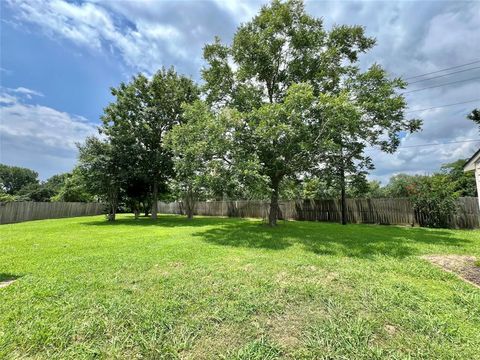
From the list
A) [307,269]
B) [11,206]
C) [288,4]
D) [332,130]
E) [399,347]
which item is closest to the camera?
[399,347]

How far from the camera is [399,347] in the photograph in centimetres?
273

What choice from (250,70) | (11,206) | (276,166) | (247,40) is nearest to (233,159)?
(276,166)

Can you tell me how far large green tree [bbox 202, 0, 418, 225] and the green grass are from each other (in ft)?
17.0

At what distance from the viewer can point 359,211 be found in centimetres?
1616

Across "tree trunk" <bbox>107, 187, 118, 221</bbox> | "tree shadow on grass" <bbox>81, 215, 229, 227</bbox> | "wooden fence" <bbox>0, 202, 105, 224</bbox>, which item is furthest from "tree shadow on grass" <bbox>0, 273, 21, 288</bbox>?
"wooden fence" <bbox>0, 202, 105, 224</bbox>

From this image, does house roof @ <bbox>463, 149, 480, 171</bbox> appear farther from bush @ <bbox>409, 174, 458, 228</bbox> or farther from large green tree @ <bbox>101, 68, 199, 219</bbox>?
large green tree @ <bbox>101, 68, 199, 219</bbox>

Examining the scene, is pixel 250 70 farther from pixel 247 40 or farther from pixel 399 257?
pixel 399 257

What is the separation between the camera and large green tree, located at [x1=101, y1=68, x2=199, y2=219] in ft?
59.7

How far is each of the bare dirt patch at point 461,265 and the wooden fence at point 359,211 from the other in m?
7.86

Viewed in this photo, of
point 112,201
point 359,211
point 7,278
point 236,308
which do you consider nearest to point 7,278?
point 7,278

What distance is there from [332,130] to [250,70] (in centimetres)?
515

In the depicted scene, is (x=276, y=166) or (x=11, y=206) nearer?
(x=276, y=166)

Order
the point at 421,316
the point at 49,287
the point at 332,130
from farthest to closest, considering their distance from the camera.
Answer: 1. the point at 332,130
2. the point at 49,287
3. the point at 421,316

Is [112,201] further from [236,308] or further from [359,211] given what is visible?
[236,308]
